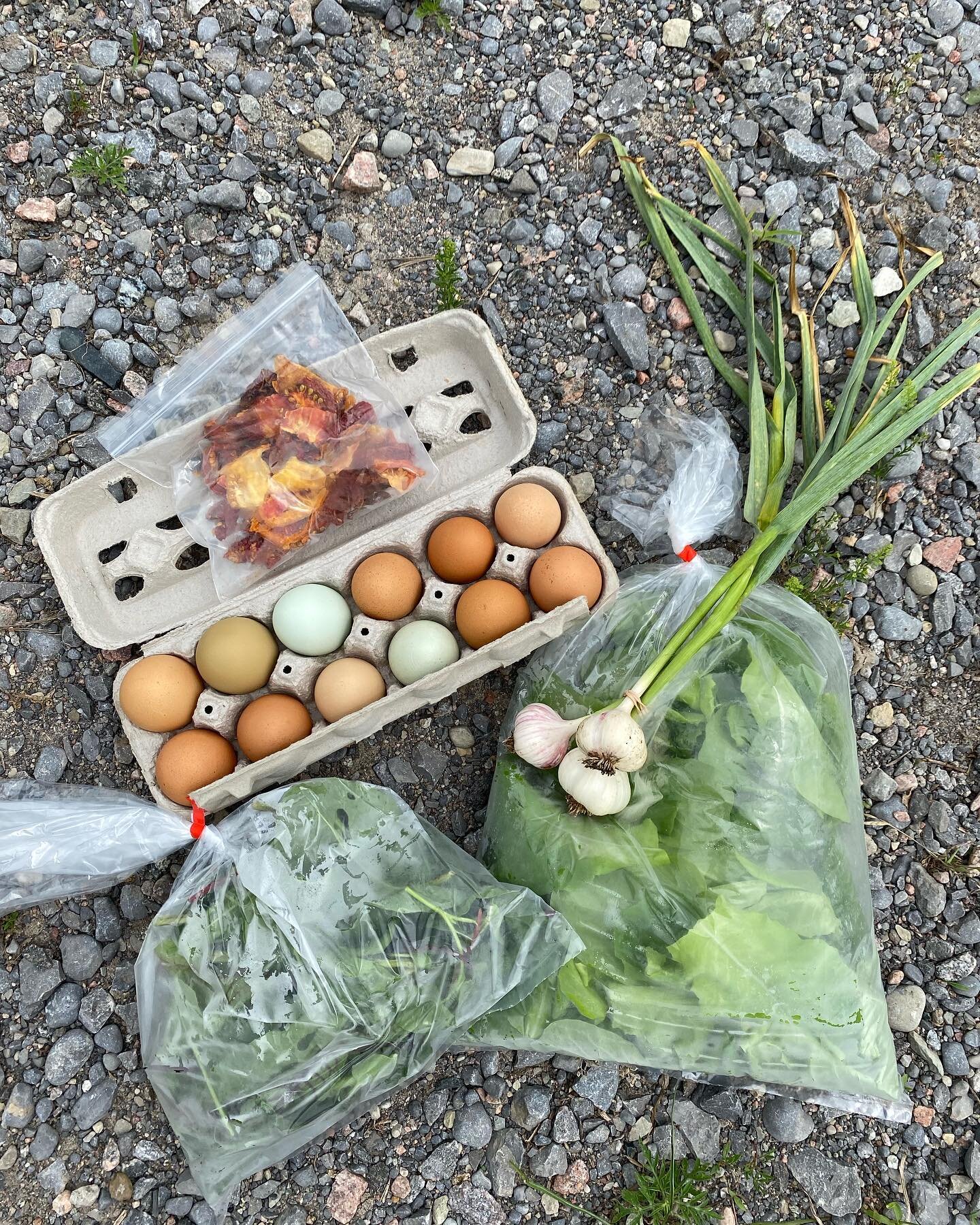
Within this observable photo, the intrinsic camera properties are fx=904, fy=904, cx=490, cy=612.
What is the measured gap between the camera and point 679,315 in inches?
76.6

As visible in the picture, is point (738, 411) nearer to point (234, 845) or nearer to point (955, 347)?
point (955, 347)

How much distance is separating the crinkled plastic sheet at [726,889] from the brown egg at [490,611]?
212 millimetres

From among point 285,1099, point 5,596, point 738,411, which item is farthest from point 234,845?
point 738,411

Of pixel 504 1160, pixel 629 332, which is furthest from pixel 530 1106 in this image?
pixel 629 332

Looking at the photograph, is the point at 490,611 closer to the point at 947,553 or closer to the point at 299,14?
the point at 947,553

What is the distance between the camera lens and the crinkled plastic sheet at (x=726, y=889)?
148cm

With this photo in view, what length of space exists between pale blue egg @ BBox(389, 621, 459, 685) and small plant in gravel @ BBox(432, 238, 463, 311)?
0.67m

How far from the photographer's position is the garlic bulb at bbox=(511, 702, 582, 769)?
1.61 metres

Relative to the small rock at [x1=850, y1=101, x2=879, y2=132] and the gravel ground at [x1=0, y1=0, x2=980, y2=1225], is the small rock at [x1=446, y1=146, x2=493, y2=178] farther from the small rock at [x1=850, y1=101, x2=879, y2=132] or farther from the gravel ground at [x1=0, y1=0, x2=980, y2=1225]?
the small rock at [x1=850, y1=101, x2=879, y2=132]

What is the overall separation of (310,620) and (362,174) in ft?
3.29

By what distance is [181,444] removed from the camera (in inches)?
67.7

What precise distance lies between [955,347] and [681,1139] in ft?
5.43

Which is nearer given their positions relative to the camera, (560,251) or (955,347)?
(955,347)

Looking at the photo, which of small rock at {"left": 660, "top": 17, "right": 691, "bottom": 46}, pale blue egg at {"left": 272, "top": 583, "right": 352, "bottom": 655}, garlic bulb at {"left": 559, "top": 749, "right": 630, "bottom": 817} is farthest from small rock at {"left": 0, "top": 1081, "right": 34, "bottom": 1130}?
small rock at {"left": 660, "top": 17, "right": 691, "bottom": 46}
